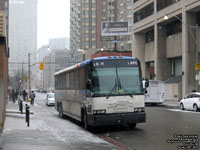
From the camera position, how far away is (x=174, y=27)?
53531 mm

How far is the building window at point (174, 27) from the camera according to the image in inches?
2025

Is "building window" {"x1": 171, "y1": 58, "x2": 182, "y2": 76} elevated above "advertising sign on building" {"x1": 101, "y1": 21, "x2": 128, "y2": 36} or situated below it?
below

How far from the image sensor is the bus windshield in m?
15.5

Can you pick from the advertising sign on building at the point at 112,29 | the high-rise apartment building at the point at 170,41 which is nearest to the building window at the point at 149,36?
the high-rise apartment building at the point at 170,41

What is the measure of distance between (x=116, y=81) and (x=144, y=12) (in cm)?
4640

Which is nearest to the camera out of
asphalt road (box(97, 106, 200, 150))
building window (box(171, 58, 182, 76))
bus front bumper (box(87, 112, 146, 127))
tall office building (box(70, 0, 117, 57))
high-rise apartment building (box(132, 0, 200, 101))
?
asphalt road (box(97, 106, 200, 150))

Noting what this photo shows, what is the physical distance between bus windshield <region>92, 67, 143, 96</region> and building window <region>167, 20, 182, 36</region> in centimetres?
3718

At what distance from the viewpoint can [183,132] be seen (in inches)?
582

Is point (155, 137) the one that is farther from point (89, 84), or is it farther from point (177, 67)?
point (177, 67)

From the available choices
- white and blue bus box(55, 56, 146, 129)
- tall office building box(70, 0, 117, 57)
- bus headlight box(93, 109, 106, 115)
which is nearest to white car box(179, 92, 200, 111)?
white and blue bus box(55, 56, 146, 129)

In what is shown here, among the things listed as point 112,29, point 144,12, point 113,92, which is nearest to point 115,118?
point 113,92

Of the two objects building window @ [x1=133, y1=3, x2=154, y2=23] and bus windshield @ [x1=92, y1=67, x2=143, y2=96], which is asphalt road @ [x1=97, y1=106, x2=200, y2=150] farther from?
building window @ [x1=133, y1=3, x2=154, y2=23]

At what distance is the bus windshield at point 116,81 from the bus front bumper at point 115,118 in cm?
96

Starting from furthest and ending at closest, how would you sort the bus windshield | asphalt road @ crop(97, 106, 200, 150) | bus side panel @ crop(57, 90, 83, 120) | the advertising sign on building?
the advertising sign on building
bus side panel @ crop(57, 90, 83, 120)
the bus windshield
asphalt road @ crop(97, 106, 200, 150)
